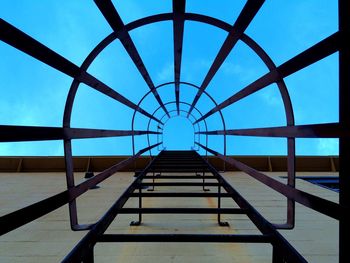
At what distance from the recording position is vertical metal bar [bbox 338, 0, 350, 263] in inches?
34.0

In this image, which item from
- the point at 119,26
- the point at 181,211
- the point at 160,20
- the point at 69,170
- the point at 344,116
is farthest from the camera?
the point at 160,20

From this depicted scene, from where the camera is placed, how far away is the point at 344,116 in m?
0.88

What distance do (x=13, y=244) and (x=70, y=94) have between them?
205 cm

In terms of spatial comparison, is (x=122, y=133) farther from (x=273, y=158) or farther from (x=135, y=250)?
(x=273, y=158)

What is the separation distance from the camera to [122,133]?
3189 mm

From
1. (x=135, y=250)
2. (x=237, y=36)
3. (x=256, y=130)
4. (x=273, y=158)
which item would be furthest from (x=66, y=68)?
(x=273, y=158)

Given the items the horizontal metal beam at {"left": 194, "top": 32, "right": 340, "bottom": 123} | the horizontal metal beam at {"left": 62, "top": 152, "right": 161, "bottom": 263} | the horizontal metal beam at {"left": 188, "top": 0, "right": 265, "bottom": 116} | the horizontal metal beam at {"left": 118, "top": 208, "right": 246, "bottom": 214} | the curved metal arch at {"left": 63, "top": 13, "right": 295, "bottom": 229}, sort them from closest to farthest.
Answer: the horizontal metal beam at {"left": 194, "top": 32, "right": 340, "bottom": 123} → the horizontal metal beam at {"left": 62, "top": 152, "right": 161, "bottom": 263} → the horizontal metal beam at {"left": 188, "top": 0, "right": 265, "bottom": 116} → the curved metal arch at {"left": 63, "top": 13, "right": 295, "bottom": 229} → the horizontal metal beam at {"left": 118, "top": 208, "right": 246, "bottom": 214}

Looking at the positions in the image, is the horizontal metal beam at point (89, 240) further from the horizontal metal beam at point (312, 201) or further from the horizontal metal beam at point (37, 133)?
the horizontal metal beam at point (312, 201)

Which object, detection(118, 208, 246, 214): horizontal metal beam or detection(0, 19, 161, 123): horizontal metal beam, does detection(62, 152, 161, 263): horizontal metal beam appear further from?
detection(0, 19, 161, 123): horizontal metal beam

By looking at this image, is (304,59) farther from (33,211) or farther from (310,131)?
(33,211)

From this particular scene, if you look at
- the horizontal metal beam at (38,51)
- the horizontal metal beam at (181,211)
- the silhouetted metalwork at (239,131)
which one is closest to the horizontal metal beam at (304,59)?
the silhouetted metalwork at (239,131)

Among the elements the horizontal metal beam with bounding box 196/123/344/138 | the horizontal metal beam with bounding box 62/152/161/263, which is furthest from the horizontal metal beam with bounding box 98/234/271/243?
the horizontal metal beam with bounding box 196/123/344/138

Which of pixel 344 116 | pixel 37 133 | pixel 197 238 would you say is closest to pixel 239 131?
pixel 197 238

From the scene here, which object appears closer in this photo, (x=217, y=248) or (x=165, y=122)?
(x=217, y=248)
